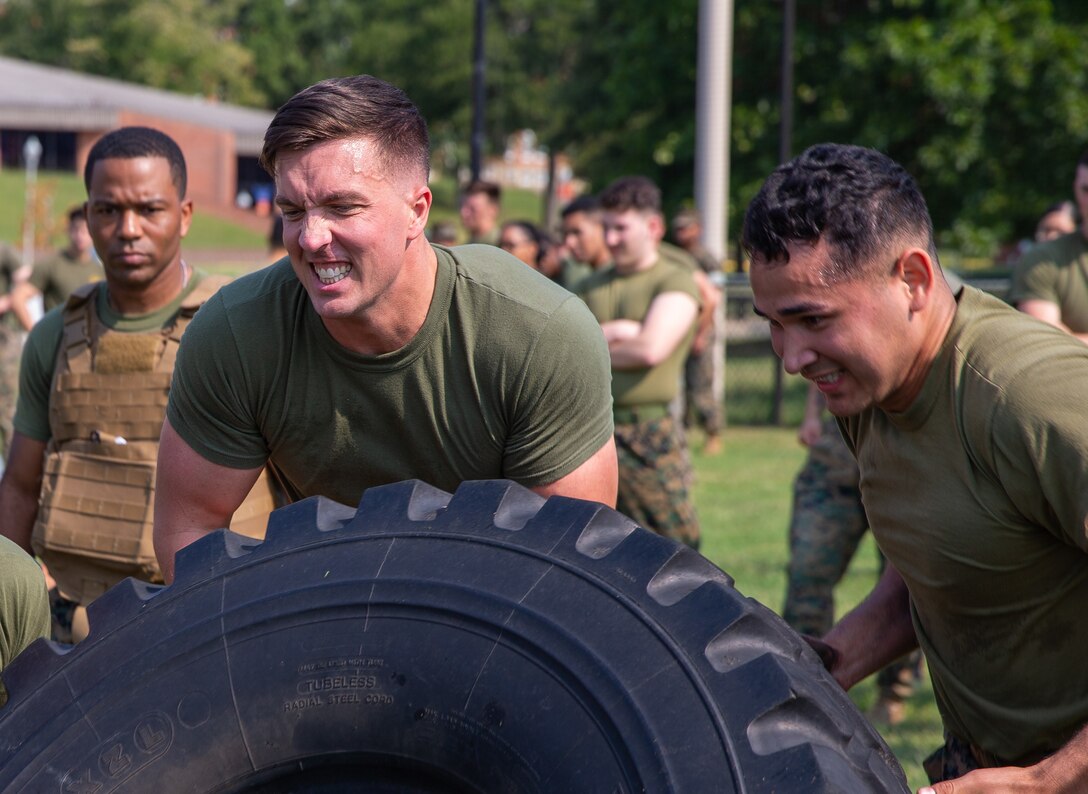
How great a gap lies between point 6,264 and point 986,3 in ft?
41.5

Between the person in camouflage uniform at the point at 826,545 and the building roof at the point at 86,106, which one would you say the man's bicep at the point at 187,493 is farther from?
the building roof at the point at 86,106

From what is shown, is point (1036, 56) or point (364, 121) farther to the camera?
point (1036, 56)

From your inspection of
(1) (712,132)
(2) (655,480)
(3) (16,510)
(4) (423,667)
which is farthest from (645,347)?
(1) (712,132)

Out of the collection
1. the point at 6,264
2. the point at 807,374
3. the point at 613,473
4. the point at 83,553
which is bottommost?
the point at 6,264

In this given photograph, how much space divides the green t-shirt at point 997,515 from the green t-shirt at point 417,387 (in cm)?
63

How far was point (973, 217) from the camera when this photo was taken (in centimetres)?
1830

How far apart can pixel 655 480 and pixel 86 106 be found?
170ft

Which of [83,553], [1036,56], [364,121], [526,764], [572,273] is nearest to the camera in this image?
[526,764]

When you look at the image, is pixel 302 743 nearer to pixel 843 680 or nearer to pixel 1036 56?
pixel 843 680

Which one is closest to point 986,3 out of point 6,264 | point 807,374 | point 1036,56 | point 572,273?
point 1036,56

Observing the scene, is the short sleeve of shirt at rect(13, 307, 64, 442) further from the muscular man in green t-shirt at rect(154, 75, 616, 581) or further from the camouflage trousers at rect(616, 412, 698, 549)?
the camouflage trousers at rect(616, 412, 698, 549)

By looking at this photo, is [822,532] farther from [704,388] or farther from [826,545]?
[704,388]

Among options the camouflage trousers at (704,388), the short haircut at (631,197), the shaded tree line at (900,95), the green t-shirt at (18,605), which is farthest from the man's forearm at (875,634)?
the shaded tree line at (900,95)

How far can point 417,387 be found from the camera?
2.94 m
